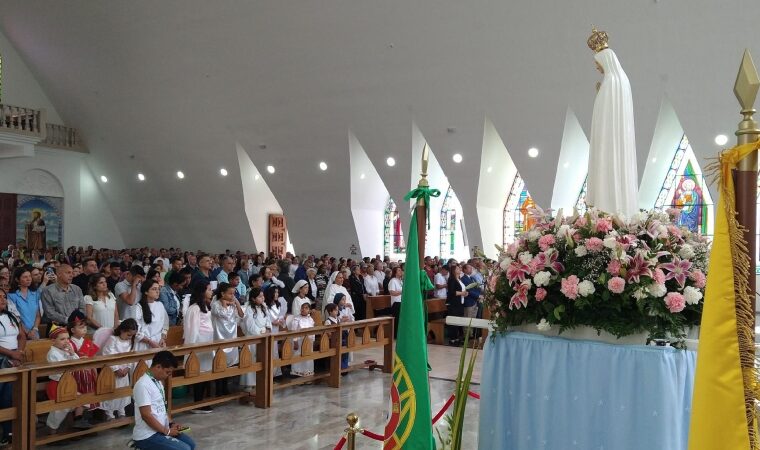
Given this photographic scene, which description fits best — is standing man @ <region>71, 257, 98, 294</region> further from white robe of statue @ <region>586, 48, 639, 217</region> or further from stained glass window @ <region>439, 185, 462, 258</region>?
stained glass window @ <region>439, 185, 462, 258</region>

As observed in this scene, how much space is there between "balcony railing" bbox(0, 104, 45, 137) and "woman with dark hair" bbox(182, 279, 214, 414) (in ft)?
47.6

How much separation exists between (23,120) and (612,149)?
2077 cm

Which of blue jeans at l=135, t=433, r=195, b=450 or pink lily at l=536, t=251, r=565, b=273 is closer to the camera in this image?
pink lily at l=536, t=251, r=565, b=273

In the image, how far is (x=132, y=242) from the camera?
25.3 metres

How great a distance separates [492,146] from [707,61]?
18.3ft

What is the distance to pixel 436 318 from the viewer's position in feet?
42.6

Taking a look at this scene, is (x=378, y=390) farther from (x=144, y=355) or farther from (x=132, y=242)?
(x=132, y=242)

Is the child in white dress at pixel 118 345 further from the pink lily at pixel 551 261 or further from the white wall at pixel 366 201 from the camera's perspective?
the white wall at pixel 366 201

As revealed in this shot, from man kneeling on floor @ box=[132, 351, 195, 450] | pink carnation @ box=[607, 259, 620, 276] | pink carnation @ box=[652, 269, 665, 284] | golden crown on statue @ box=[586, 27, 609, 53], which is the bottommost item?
man kneeling on floor @ box=[132, 351, 195, 450]

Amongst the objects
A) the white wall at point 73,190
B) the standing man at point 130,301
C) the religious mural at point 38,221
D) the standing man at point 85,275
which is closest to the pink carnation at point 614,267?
the standing man at point 130,301

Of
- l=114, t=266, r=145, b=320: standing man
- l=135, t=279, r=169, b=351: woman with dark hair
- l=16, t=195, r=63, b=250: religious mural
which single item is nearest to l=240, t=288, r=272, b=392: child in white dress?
l=135, t=279, r=169, b=351: woman with dark hair

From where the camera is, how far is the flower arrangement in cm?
303

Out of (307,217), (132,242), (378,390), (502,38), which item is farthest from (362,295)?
(132,242)

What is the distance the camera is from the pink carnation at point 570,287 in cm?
305
